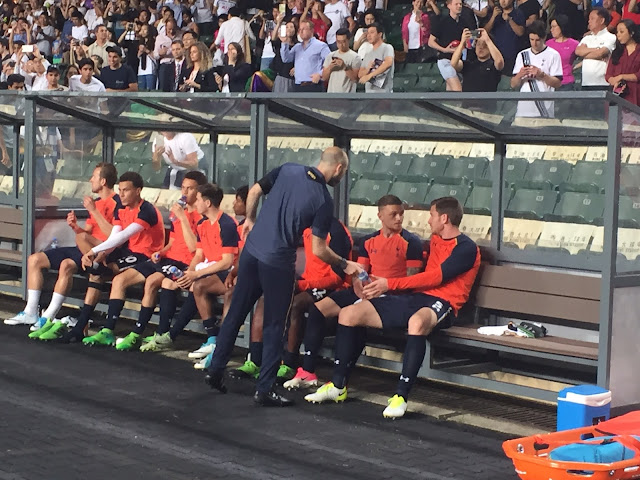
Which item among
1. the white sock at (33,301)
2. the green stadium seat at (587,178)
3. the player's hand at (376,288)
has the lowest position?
the white sock at (33,301)

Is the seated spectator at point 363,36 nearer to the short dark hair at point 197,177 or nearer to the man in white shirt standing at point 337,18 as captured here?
the man in white shirt standing at point 337,18

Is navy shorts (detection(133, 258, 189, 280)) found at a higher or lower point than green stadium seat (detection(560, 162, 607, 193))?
lower

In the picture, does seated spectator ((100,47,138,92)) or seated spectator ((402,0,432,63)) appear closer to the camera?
seated spectator ((402,0,432,63))

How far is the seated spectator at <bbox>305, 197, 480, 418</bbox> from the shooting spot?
7684 mm

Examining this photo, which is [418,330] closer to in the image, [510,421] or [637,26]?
[510,421]

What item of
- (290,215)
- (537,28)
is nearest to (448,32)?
(537,28)

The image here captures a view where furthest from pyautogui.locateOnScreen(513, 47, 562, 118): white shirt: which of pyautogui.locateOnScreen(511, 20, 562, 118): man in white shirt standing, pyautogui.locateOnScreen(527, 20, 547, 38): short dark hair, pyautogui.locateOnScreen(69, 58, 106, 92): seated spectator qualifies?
pyautogui.locateOnScreen(69, 58, 106, 92): seated spectator

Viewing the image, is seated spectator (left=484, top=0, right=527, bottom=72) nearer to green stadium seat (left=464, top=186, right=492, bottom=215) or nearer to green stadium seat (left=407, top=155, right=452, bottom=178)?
green stadium seat (left=407, top=155, right=452, bottom=178)

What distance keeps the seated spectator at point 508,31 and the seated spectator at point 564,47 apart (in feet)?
2.31

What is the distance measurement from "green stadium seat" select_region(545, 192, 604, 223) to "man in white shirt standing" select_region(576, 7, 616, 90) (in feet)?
11.3

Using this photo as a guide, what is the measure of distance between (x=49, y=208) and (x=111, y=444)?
505cm

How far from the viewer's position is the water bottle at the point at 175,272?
356 inches

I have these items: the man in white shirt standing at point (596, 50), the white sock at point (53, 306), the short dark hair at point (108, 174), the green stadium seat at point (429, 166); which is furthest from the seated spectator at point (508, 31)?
the white sock at point (53, 306)

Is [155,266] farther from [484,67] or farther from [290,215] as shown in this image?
[484,67]
